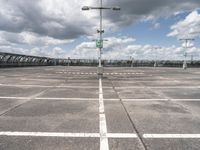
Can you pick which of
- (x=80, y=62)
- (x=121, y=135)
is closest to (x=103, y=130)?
(x=121, y=135)

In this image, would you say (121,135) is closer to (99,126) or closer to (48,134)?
(99,126)

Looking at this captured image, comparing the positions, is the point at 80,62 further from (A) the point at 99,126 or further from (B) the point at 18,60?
(A) the point at 99,126

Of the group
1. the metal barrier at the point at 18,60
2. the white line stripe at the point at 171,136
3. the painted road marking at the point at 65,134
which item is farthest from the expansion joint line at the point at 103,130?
the metal barrier at the point at 18,60

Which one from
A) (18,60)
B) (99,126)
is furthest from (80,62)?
(99,126)

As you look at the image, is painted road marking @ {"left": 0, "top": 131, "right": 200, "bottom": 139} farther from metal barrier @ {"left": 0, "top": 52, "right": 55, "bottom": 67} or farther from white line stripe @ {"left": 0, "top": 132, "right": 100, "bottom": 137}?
metal barrier @ {"left": 0, "top": 52, "right": 55, "bottom": 67}

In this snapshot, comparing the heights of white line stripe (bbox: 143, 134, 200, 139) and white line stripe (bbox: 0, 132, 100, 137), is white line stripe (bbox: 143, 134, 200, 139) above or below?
below

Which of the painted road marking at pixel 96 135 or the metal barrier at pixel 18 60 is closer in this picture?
the painted road marking at pixel 96 135

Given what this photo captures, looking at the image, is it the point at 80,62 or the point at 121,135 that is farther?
→ the point at 80,62

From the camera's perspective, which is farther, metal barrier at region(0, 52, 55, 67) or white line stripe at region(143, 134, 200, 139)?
metal barrier at region(0, 52, 55, 67)

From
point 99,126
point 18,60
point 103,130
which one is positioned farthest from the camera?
point 18,60

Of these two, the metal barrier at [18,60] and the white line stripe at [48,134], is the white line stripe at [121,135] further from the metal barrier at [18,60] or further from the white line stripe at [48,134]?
the metal barrier at [18,60]

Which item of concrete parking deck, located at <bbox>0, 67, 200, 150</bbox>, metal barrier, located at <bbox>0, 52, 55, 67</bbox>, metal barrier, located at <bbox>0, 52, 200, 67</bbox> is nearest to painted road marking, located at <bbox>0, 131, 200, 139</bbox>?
concrete parking deck, located at <bbox>0, 67, 200, 150</bbox>

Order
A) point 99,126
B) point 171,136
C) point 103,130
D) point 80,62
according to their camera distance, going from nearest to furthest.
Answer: point 171,136
point 103,130
point 99,126
point 80,62

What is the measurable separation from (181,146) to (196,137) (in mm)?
735
